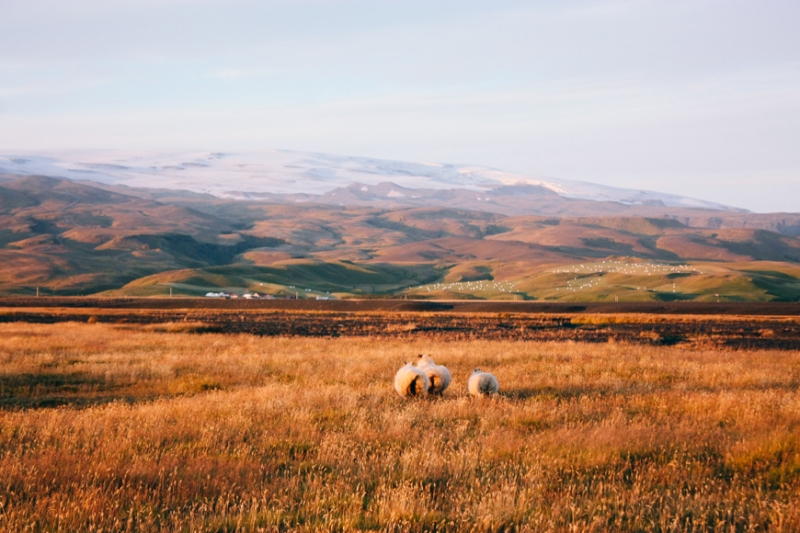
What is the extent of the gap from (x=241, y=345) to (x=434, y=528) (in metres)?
24.8

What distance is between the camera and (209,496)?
8398mm

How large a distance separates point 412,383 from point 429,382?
0.48 metres

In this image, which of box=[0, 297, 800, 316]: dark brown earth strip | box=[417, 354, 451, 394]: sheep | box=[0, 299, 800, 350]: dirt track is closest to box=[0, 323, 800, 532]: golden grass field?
box=[417, 354, 451, 394]: sheep

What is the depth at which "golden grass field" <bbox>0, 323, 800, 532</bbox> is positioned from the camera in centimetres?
762

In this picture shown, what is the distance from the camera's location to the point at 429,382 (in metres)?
16.0

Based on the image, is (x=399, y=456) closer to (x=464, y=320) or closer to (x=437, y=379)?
(x=437, y=379)

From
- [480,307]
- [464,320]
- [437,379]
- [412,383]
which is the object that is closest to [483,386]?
[437,379]

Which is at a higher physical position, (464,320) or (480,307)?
(464,320)

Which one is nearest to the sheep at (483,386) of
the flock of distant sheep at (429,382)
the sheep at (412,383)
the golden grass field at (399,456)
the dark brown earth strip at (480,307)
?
the flock of distant sheep at (429,382)

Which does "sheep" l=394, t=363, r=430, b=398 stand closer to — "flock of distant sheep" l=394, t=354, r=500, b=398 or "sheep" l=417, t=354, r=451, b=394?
"flock of distant sheep" l=394, t=354, r=500, b=398

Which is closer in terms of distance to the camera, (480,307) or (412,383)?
(412,383)

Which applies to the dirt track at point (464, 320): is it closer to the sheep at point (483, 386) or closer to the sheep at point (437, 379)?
the sheep at point (437, 379)

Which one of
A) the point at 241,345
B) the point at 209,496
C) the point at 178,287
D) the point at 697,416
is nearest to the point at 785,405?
the point at 697,416

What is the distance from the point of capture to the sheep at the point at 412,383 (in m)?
15.6
